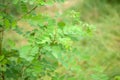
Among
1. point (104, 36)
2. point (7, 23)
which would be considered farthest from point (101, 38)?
point (7, 23)

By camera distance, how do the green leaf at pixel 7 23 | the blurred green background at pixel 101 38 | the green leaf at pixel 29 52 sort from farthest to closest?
the blurred green background at pixel 101 38 < the green leaf at pixel 7 23 < the green leaf at pixel 29 52

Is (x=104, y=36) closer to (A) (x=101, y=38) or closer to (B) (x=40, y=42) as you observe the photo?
(A) (x=101, y=38)

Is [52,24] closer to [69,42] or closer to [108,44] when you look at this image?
[69,42]

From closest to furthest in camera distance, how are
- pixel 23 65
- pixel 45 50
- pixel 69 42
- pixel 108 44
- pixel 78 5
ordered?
1. pixel 69 42
2. pixel 45 50
3. pixel 23 65
4. pixel 108 44
5. pixel 78 5

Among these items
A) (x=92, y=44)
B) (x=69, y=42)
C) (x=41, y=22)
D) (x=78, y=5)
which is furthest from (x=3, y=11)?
(x=78, y=5)

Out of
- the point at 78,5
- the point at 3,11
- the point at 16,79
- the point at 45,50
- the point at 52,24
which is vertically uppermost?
the point at 78,5

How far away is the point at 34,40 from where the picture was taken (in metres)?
1.73

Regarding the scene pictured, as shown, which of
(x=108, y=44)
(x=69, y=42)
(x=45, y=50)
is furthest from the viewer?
(x=108, y=44)

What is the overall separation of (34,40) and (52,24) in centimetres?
17

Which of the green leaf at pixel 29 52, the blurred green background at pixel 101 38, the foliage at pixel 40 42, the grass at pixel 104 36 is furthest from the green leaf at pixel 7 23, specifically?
the grass at pixel 104 36

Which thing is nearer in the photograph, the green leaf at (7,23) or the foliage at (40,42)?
the foliage at (40,42)

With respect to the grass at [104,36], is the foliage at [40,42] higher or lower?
lower

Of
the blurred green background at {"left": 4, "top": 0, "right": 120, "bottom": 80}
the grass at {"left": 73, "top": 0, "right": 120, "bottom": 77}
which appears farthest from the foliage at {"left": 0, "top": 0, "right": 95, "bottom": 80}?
the grass at {"left": 73, "top": 0, "right": 120, "bottom": 77}

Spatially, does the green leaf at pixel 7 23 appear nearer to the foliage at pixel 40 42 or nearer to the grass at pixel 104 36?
the foliage at pixel 40 42
